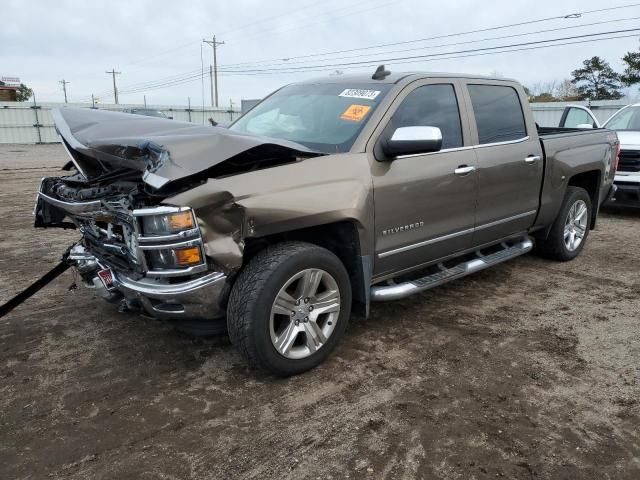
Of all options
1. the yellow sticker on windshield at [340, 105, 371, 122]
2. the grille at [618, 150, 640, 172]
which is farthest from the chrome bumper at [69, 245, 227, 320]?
the grille at [618, 150, 640, 172]

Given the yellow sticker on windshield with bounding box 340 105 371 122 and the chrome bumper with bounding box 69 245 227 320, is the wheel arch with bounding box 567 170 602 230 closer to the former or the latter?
the yellow sticker on windshield with bounding box 340 105 371 122

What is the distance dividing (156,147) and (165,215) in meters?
0.40

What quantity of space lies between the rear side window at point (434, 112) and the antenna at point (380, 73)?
28 centimetres

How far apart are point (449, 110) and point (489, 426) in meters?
2.41

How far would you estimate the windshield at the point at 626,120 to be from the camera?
9134 mm

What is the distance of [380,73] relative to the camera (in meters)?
3.99

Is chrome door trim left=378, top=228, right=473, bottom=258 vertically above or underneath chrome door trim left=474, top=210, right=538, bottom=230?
underneath

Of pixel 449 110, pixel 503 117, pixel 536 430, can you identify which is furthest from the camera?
pixel 503 117

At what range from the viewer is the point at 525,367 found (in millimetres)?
3391

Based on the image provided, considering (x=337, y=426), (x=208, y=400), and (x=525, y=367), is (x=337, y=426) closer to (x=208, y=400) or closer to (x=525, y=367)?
(x=208, y=400)

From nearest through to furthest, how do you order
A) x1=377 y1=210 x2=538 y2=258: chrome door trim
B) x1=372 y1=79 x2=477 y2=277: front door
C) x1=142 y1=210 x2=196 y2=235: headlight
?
1. x1=142 y1=210 x2=196 y2=235: headlight
2. x1=372 y1=79 x2=477 y2=277: front door
3. x1=377 y1=210 x2=538 y2=258: chrome door trim

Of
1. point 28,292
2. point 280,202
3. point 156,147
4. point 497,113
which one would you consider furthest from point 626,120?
point 28,292

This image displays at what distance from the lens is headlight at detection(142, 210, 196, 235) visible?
2705 millimetres

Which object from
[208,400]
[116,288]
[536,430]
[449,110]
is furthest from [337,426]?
[449,110]
